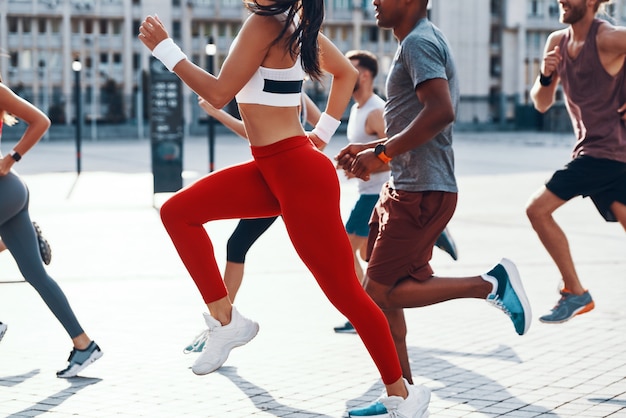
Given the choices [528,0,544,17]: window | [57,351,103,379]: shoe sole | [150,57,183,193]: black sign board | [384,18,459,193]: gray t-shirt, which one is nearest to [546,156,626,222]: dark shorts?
[384,18,459,193]: gray t-shirt

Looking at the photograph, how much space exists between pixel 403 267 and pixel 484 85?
86.1 m

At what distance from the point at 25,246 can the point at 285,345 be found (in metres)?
1.64

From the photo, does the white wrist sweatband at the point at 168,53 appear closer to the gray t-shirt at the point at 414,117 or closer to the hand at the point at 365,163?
the hand at the point at 365,163

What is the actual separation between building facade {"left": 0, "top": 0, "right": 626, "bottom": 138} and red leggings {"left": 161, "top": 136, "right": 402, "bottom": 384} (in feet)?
243

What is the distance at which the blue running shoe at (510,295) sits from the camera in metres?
4.58

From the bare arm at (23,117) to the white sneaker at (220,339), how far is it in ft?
5.65

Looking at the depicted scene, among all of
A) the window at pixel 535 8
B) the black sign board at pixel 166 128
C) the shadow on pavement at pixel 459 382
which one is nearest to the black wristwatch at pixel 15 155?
the shadow on pavement at pixel 459 382

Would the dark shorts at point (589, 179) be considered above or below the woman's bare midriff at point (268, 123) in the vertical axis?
below

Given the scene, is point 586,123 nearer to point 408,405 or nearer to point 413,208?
point 413,208

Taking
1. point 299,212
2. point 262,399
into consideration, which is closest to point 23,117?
point 262,399

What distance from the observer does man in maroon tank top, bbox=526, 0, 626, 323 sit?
18.7 ft

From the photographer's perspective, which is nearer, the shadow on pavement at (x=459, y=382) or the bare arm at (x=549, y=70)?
the shadow on pavement at (x=459, y=382)

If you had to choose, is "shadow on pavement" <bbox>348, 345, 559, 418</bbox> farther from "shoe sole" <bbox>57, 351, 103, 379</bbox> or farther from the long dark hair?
the long dark hair

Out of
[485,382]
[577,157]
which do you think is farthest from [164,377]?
[577,157]
